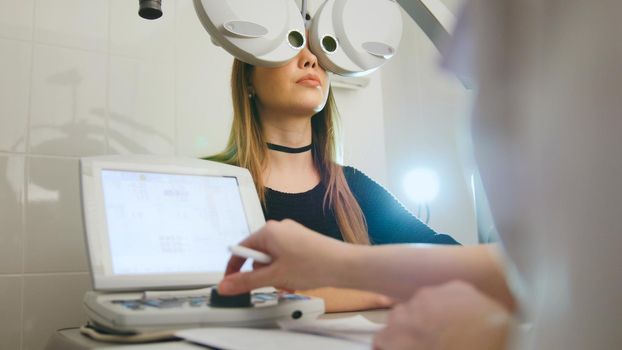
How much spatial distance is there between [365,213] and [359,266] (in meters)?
0.77

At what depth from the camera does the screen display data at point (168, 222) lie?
0.63 metres

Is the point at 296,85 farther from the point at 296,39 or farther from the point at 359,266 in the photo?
the point at 359,266

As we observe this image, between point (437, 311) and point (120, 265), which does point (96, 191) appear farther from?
point (437, 311)

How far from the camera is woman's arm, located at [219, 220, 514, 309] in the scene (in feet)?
1.08

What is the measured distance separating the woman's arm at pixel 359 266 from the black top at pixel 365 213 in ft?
1.54

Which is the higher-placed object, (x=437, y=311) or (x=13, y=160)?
(x=13, y=160)

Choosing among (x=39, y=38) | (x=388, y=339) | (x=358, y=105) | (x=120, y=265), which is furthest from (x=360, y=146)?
(x=388, y=339)

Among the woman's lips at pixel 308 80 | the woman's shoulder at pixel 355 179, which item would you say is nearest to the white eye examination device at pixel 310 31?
the woman's lips at pixel 308 80

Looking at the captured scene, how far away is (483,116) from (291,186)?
0.88 m

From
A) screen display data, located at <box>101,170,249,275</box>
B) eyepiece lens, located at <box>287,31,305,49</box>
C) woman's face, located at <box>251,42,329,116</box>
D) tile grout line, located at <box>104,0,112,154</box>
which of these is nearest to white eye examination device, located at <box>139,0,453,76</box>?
eyepiece lens, located at <box>287,31,305,49</box>

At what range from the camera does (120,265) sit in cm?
61

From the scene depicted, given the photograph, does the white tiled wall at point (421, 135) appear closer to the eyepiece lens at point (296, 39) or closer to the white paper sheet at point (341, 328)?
the eyepiece lens at point (296, 39)

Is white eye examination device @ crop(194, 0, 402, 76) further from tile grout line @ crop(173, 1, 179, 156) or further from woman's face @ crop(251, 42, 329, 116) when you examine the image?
tile grout line @ crop(173, 1, 179, 156)

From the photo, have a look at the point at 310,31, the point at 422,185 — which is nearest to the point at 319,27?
the point at 310,31
